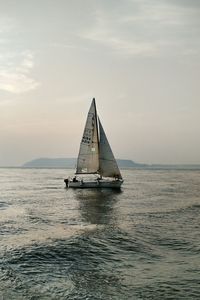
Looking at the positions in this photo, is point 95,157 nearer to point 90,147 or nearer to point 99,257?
point 90,147

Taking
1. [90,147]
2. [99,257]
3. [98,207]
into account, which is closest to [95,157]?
[90,147]

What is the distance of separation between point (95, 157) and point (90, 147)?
2.45m

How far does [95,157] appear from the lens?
7631 centimetres

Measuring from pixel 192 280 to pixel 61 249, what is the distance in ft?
31.6

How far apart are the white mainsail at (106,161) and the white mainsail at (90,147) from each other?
1.29m

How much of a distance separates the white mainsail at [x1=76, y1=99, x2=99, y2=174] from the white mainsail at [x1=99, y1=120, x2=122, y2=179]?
1.29 metres

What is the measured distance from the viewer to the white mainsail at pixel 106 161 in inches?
2940

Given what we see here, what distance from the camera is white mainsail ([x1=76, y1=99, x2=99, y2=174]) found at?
76562 mm

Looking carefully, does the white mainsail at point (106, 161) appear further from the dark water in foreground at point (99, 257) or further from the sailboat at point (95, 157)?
the dark water in foreground at point (99, 257)

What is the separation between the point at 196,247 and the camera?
26469 mm

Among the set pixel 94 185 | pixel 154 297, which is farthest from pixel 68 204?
pixel 154 297

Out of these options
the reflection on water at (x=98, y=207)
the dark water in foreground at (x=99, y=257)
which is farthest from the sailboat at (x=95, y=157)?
the dark water in foreground at (x=99, y=257)

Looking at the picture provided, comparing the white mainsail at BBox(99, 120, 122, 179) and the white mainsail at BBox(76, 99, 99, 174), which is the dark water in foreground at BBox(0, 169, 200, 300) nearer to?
the white mainsail at BBox(99, 120, 122, 179)

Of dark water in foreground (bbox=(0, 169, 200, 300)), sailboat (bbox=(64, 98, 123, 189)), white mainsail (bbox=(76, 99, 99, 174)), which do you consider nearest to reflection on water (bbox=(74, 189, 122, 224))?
dark water in foreground (bbox=(0, 169, 200, 300))
